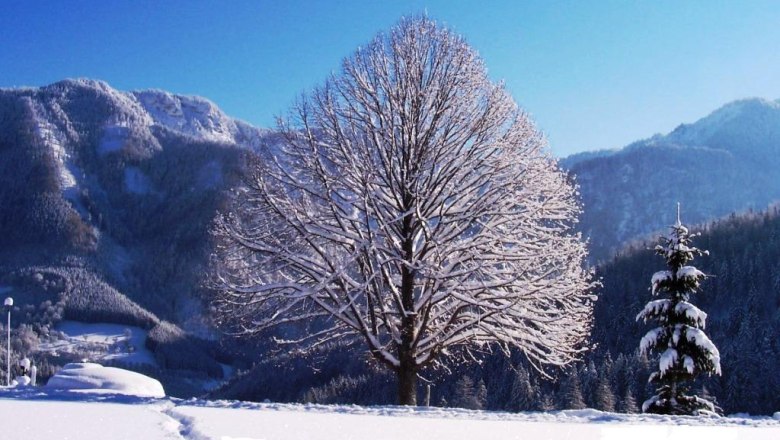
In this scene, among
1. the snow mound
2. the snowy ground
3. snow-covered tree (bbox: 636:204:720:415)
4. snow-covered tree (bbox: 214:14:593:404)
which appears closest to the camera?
the snowy ground

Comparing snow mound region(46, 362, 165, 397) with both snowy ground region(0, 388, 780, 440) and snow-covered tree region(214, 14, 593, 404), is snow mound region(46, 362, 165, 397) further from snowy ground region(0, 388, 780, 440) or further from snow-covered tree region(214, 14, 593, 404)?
snowy ground region(0, 388, 780, 440)

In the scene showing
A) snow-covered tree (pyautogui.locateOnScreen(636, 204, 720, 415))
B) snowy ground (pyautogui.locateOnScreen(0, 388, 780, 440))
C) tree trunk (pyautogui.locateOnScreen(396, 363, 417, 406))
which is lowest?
snowy ground (pyautogui.locateOnScreen(0, 388, 780, 440))

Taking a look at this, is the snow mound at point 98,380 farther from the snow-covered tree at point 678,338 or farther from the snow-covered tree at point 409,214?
the snow-covered tree at point 678,338

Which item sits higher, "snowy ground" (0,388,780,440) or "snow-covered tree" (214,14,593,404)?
"snow-covered tree" (214,14,593,404)

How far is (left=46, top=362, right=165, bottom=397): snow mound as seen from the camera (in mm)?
16578

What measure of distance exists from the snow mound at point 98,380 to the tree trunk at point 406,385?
650cm

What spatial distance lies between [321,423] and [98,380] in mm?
11647

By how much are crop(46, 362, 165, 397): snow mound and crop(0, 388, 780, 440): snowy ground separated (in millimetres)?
6669

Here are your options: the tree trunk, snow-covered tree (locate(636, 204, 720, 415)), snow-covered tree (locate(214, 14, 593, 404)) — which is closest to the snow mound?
snow-covered tree (locate(214, 14, 593, 404))

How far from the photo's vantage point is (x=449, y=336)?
12805 mm

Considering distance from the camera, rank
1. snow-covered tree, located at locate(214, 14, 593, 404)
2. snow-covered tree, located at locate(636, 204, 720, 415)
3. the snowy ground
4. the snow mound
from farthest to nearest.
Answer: snow-covered tree, located at locate(636, 204, 720, 415) → the snow mound → snow-covered tree, located at locate(214, 14, 593, 404) → the snowy ground

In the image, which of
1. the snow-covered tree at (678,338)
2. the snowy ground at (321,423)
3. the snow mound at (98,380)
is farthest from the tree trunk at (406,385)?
the snow-covered tree at (678,338)

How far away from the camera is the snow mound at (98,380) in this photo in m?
16.6

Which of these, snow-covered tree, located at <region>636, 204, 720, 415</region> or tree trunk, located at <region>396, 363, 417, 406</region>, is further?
snow-covered tree, located at <region>636, 204, 720, 415</region>
